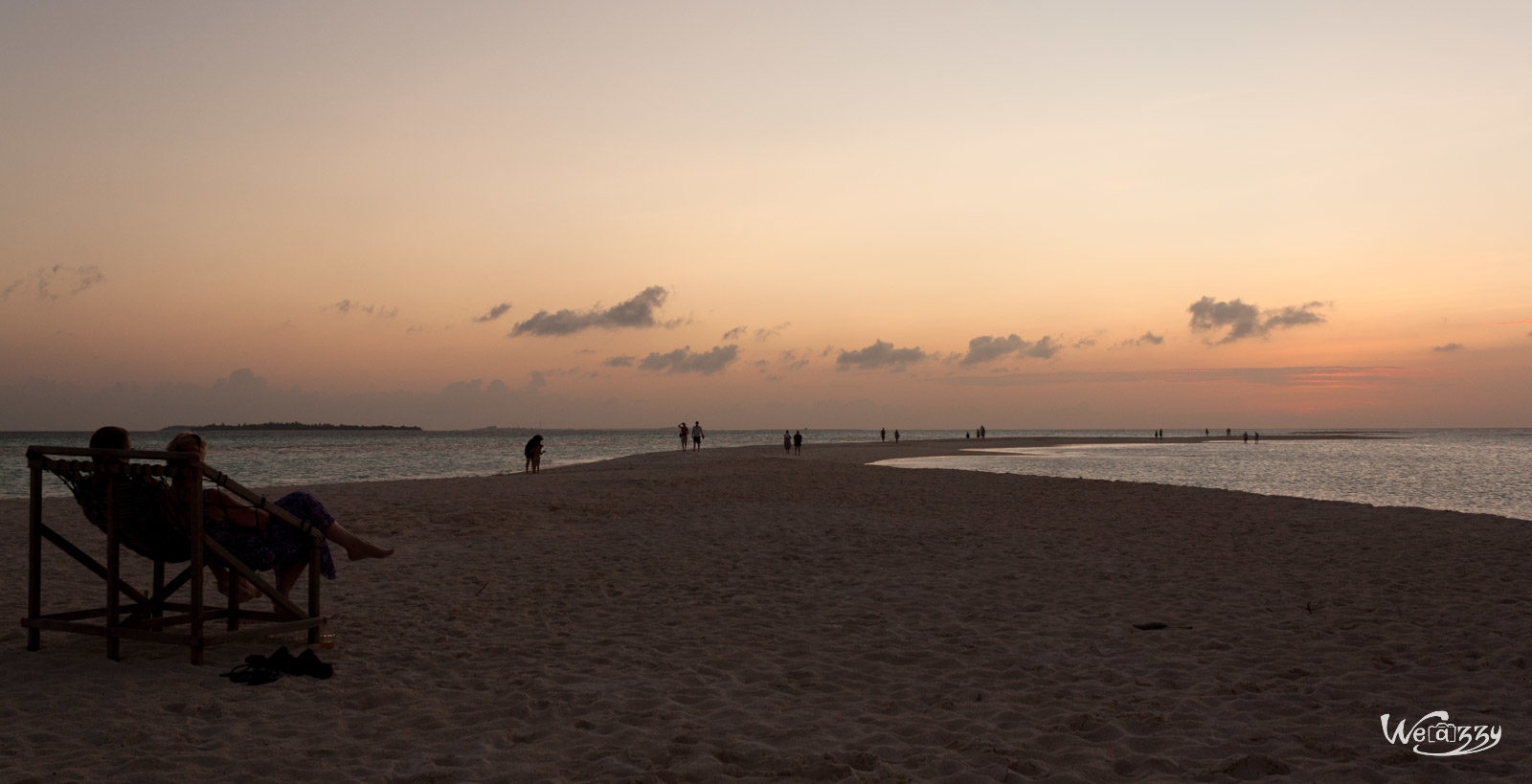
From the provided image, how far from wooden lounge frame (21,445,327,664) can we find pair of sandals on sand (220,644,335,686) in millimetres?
393

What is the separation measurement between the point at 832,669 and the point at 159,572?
503 centimetres

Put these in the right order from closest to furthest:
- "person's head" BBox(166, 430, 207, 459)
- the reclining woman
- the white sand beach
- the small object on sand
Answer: the white sand beach, the small object on sand, "person's head" BBox(166, 430, 207, 459), the reclining woman

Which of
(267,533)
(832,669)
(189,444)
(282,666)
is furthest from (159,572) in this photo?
(832,669)

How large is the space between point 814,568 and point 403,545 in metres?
5.96

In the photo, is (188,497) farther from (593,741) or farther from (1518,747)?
(1518,747)

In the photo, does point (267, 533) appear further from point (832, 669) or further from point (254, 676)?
point (832, 669)

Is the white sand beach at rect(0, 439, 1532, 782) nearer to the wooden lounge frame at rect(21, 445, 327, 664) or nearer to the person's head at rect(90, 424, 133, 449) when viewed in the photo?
A: the wooden lounge frame at rect(21, 445, 327, 664)

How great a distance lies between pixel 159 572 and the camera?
666cm

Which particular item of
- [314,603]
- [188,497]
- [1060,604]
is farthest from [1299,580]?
[188,497]

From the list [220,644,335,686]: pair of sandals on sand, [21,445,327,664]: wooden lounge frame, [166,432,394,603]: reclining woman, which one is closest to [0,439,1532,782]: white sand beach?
[220,644,335,686]: pair of sandals on sand

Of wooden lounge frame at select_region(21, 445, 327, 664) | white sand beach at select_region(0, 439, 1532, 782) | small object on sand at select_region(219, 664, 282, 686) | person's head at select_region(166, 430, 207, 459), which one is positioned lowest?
white sand beach at select_region(0, 439, 1532, 782)

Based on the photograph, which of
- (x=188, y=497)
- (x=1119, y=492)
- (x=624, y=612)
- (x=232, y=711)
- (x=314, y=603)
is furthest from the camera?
(x=1119, y=492)

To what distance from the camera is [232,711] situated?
4977 mm

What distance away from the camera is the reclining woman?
607cm
